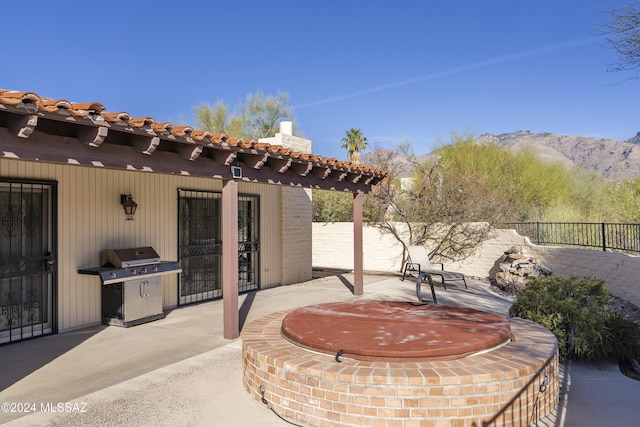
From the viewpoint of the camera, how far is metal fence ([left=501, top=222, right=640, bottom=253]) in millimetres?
8930

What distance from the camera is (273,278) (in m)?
10.2

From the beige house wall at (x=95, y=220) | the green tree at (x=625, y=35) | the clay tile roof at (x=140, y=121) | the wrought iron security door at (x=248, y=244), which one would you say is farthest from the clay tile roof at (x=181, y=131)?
the green tree at (x=625, y=35)

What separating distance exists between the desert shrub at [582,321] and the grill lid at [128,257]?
5.34 metres

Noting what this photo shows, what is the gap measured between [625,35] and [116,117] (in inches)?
318

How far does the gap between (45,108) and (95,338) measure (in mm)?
3463

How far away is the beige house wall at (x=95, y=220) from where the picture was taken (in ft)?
19.8

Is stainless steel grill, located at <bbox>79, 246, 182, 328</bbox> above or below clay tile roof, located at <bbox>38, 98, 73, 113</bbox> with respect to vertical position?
below

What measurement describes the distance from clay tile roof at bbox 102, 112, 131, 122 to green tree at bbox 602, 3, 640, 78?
766cm

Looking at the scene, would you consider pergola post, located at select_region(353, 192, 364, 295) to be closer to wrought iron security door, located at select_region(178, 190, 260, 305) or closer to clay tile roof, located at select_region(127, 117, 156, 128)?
wrought iron security door, located at select_region(178, 190, 260, 305)

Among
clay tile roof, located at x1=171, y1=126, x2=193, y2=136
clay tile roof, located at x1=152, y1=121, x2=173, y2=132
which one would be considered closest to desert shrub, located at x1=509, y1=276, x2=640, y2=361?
clay tile roof, located at x1=171, y1=126, x2=193, y2=136

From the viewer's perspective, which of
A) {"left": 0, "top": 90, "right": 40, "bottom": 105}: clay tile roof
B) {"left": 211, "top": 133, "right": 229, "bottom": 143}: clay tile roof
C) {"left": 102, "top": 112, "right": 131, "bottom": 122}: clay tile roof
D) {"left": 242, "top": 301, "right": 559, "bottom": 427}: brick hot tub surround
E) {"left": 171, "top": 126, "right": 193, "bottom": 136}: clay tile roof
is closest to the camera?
{"left": 242, "top": 301, "right": 559, "bottom": 427}: brick hot tub surround

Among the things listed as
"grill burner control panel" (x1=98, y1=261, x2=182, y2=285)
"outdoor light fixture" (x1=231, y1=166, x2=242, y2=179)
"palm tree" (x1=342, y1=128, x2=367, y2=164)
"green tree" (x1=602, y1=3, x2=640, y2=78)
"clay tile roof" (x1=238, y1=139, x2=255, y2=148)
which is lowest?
"grill burner control panel" (x1=98, y1=261, x2=182, y2=285)

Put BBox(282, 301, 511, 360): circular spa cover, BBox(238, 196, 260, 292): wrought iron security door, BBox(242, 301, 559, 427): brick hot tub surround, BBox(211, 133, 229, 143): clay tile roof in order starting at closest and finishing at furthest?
BBox(242, 301, 559, 427): brick hot tub surround
BBox(282, 301, 511, 360): circular spa cover
BBox(211, 133, 229, 143): clay tile roof
BBox(238, 196, 260, 292): wrought iron security door

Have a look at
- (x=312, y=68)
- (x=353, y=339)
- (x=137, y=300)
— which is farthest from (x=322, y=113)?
(x=353, y=339)
